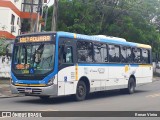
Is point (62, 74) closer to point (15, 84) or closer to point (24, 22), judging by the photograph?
point (15, 84)

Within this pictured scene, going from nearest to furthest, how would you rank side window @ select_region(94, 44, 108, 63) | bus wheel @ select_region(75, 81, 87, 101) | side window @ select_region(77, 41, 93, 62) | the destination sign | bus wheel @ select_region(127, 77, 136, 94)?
the destination sign → bus wheel @ select_region(75, 81, 87, 101) → side window @ select_region(77, 41, 93, 62) → side window @ select_region(94, 44, 108, 63) → bus wheel @ select_region(127, 77, 136, 94)

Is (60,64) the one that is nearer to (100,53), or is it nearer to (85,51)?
(85,51)

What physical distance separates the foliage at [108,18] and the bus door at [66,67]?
1671 centimetres

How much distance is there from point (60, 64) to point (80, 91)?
204 centimetres

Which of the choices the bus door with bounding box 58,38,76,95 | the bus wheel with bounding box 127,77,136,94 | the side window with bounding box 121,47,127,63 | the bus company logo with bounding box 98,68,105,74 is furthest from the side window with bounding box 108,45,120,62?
the bus door with bounding box 58,38,76,95

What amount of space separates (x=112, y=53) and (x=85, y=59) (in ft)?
9.10

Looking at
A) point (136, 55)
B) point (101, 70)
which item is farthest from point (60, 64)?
point (136, 55)

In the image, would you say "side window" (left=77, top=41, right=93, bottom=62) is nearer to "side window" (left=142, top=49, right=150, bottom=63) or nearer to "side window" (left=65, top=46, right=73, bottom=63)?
"side window" (left=65, top=46, right=73, bottom=63)

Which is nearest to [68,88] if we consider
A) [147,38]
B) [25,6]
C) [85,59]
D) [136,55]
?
[85,59]

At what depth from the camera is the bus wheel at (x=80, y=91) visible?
16.7 metres

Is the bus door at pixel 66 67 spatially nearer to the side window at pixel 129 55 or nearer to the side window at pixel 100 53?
the side window at pixel 100 53

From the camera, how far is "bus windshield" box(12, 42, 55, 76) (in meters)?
15.3

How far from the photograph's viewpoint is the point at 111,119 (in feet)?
37.3

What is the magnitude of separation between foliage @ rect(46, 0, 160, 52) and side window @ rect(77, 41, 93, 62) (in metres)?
15.2
